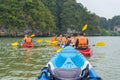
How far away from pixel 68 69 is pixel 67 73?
183 millimetres

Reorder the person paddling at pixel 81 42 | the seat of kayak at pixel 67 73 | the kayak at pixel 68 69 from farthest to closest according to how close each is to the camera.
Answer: the person paddling at pixel 81 42 → the seat of kayak at pixel 67 73 → the kayak at pixel 68 69

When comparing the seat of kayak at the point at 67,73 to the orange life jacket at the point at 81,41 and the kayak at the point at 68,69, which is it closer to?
the kayak at the point at 68,69

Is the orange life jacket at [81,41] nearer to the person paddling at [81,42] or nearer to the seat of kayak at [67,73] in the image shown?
the person paddling at [81,42]

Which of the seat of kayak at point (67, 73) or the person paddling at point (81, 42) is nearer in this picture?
the seat of kayak at point (67, 73)

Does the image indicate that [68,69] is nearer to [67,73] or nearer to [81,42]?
[67,73]

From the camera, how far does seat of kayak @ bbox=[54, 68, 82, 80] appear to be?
10298 millimetres

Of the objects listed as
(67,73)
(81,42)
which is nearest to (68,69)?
(67,73)

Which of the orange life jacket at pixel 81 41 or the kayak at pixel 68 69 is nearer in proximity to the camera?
the kayak at pixel 68 69

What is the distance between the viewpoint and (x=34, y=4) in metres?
96.1

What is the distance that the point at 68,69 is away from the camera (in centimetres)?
1055

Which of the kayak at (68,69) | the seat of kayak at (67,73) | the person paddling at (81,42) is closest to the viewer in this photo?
the kayak at (68,69)

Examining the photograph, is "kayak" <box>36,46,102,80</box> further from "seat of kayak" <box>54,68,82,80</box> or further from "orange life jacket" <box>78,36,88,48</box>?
"orange life jacket" <box>78,36,88,48</box>

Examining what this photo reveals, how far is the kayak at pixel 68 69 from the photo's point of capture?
33.4 ft

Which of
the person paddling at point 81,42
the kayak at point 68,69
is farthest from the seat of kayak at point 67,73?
the person paddling at point 81,42
